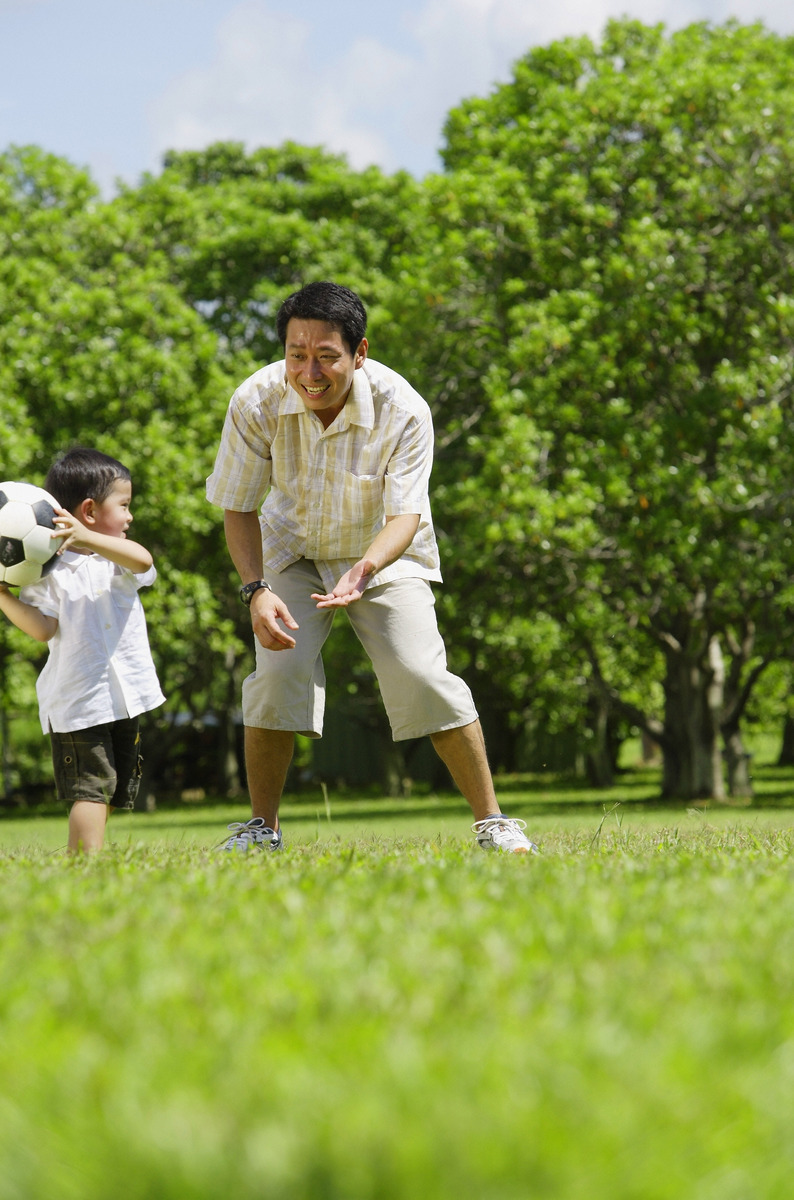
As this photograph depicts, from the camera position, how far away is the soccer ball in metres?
5.67

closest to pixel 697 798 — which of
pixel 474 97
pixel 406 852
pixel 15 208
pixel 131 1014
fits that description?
pixel 474 97

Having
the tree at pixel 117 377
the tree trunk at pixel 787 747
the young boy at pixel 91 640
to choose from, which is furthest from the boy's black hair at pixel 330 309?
the tree trunk at pixel 787 747

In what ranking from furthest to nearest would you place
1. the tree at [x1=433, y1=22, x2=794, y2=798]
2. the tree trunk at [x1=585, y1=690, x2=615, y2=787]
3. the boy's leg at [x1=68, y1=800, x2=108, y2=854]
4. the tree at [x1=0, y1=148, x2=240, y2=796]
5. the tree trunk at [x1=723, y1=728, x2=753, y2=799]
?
the tree trunk at [x1=585, y1=690, x2=615, y2=787], the tree trunk at [x1=723, y1=728, x2=753, y2=799], the tree at [x1=0, y1=148, x2=240, y2=796], the tree at [x1=433, y1=22, x2=794, y2=798], the boy's leg at [x1=68, y1=800, x2=108, y2=854]

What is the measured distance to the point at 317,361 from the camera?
551 cm

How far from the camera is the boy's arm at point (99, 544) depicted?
18.5ft

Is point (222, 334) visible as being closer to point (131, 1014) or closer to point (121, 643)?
point (121, 643)

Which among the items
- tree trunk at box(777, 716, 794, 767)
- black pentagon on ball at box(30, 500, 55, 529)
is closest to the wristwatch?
black pentagon on ball at box(30, 500, 55, 529)

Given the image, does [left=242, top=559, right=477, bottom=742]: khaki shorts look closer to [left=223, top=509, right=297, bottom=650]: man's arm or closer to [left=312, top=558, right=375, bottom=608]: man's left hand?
[left=223, top=509, right=297, bottom=650]: man's arm

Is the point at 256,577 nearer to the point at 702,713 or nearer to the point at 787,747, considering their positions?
the point at 702,713

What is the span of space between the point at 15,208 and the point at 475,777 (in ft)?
71.7

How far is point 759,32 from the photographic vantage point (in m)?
21.8

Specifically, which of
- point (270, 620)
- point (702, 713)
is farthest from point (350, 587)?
point (702, 713)

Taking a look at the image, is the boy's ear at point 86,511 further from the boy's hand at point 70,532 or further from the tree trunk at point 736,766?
the tree trunk at point 736,766

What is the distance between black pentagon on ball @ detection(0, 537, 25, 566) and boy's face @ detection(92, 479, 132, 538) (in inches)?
21.5
